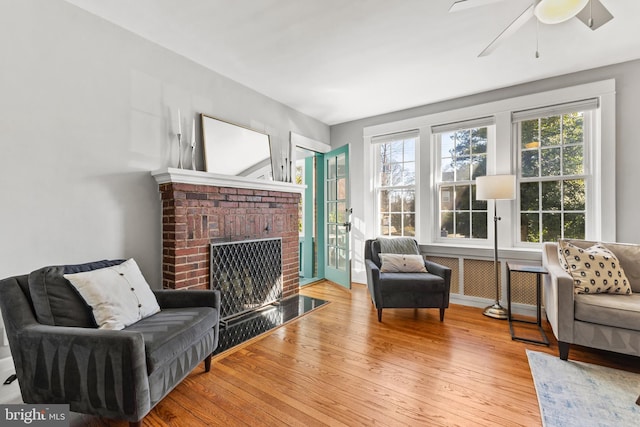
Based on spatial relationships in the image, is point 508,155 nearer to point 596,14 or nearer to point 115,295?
point 596,14

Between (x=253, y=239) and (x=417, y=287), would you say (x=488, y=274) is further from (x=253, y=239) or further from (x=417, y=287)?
(x=253, y=239)

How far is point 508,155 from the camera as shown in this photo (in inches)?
129

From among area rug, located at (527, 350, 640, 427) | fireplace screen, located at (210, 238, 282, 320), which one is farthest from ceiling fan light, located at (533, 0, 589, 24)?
fireplace screen, located at (210, 238, 282, 320)

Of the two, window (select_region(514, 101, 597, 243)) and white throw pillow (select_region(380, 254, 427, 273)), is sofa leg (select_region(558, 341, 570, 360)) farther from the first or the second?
window (select_region(514, 101, 597, 243))

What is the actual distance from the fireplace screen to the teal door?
103 centimetres

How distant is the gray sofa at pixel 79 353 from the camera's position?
1302 millimetres

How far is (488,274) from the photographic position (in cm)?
332

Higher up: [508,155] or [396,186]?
[508,155]

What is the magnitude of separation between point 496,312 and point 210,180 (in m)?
3.26

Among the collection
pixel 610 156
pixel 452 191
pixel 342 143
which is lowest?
pixel 452 191

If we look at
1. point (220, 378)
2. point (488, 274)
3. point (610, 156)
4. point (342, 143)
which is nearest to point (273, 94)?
point (342, 143)

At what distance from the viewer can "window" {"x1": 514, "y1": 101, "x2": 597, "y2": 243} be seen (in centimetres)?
302

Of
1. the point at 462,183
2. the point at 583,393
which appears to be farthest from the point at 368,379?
the point at 462,183

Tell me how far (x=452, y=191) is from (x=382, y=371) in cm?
260
